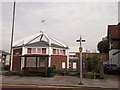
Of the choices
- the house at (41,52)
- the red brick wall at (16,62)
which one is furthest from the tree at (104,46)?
the red brick wall at (16,62)

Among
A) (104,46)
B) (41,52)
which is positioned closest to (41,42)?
(41,52)

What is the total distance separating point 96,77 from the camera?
62.1 feet

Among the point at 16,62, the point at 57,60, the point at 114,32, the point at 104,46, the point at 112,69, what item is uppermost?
the point at 114,32

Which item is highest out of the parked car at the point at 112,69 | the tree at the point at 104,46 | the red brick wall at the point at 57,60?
the tree at the point at 104,46

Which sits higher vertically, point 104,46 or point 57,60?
point 104,46

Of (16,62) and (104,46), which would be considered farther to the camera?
(104,46)

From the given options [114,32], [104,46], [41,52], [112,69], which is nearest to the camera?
[112,69]

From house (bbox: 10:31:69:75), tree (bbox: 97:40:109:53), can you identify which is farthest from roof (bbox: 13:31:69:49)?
tree (bbox: 97:40:109:53)

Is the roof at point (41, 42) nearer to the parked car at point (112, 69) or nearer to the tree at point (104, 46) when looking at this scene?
the parked car at point (112, 69)

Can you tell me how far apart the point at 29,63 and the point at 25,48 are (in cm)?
415

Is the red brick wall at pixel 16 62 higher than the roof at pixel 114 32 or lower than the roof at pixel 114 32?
lower

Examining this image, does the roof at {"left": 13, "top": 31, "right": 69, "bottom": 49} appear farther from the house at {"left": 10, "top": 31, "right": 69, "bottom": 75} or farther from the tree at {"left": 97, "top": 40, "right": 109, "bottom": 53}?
the tree at {"left": 97, "top": 40, "right": 109, "bottom": 53}

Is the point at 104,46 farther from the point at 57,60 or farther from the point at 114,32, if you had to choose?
the point at 57,60

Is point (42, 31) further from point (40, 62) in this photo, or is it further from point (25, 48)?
point (40, 62)
